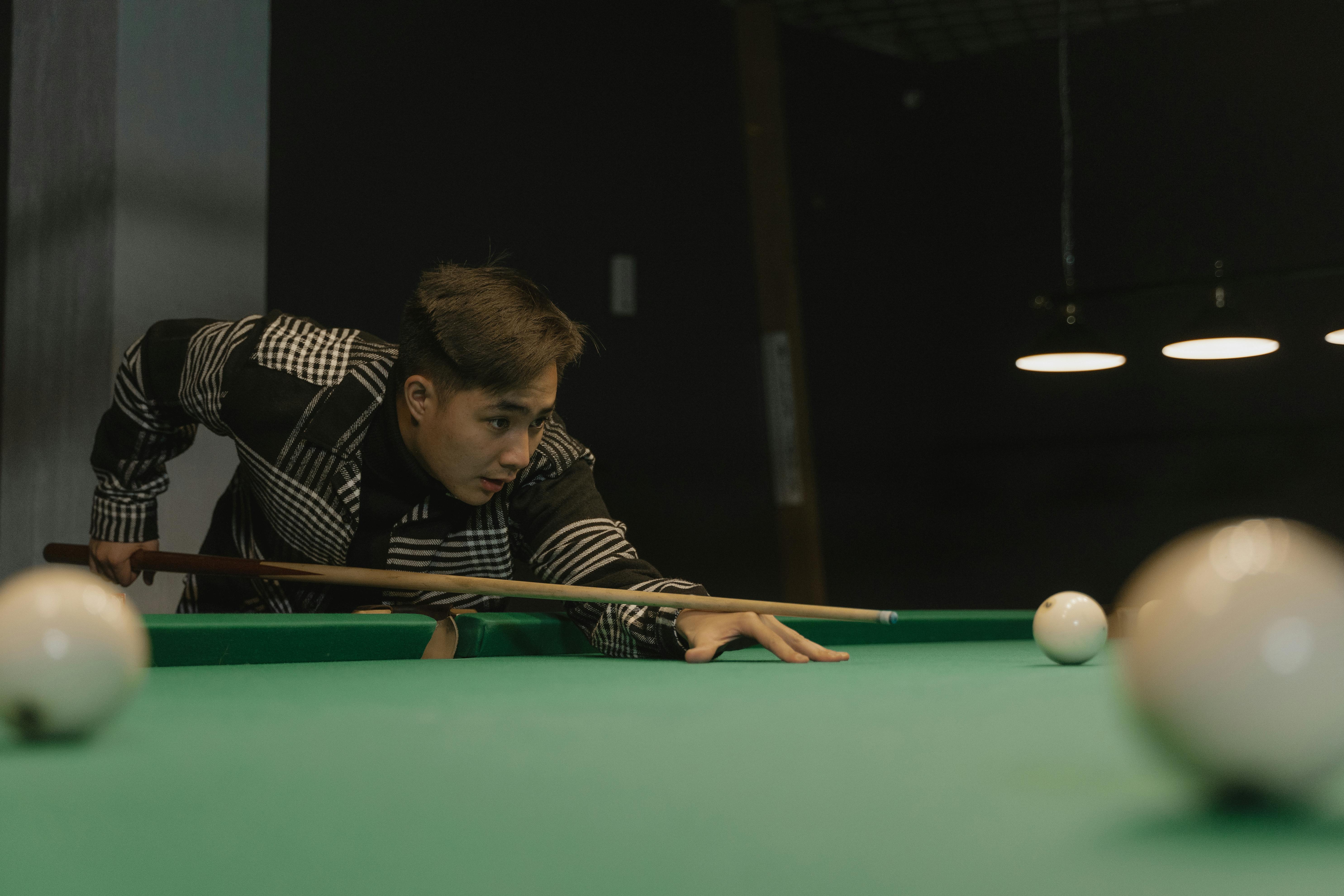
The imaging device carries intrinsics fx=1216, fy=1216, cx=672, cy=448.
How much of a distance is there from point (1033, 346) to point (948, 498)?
103 inches

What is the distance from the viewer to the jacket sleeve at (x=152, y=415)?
2688 millimetres

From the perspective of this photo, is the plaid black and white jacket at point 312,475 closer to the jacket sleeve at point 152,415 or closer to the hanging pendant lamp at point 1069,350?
the jacket sleeve at point 152,415

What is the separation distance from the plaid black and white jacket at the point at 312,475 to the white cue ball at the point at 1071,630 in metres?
0.67

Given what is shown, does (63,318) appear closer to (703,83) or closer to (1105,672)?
(703,83)

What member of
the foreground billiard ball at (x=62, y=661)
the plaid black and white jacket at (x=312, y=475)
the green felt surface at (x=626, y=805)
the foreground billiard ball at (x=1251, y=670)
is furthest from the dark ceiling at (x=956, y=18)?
the foreground billiard ball at (x=1251, y=670)

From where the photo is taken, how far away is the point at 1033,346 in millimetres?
3994

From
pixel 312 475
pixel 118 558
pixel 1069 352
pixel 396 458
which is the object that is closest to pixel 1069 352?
pixel 1069 352

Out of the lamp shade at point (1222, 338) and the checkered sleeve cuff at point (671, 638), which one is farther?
the lamp shade at point (1222, 338)

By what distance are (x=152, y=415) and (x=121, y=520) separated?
27 cm

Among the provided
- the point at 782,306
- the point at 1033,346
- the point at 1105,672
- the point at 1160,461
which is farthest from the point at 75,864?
the point at 1160,461

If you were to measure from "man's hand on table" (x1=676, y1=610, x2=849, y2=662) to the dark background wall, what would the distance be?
2681 mm

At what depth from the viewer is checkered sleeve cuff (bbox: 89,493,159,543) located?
2.87m

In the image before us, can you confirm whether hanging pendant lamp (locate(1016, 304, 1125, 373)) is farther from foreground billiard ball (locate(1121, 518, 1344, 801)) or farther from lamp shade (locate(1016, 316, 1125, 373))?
foreground billiard ball (locate(1121, 518, 1344, 801))

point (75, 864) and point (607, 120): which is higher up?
point (607, 120)
